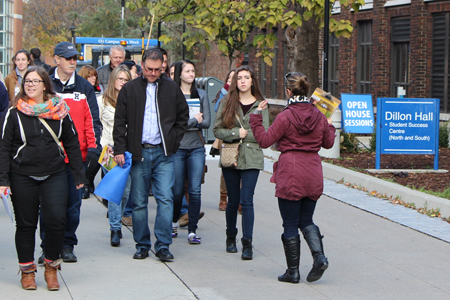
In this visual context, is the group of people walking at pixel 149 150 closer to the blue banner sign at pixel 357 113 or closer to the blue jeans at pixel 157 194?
the blue jeans at pixel 157 194

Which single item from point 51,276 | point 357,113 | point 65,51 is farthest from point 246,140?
point 357,113

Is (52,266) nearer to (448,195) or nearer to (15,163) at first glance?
(15,163)

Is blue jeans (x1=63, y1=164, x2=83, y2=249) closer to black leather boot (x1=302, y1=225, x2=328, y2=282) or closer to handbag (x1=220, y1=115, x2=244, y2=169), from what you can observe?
handbag (x1=220, y1=115, x2=244, y2=169)

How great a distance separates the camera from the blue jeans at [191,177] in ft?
24.3

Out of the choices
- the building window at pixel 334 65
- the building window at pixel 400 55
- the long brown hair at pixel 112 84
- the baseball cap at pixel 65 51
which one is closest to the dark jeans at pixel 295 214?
the baseball cap at pixel 65 51

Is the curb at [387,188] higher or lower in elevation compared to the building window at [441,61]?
lower

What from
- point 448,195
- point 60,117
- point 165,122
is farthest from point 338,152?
point 60,117

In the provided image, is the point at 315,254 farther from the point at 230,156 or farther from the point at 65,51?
the point at 65,51

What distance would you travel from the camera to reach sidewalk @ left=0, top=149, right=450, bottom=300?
5.67 metres

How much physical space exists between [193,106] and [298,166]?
7.15ft

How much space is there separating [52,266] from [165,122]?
1.72 meters

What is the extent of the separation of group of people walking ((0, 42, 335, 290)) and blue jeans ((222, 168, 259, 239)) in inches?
0.4

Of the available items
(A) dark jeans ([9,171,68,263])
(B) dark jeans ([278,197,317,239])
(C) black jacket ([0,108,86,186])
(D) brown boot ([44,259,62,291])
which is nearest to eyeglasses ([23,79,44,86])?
(C) black jacket ([0,108,86,186])

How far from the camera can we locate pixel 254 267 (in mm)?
6516
